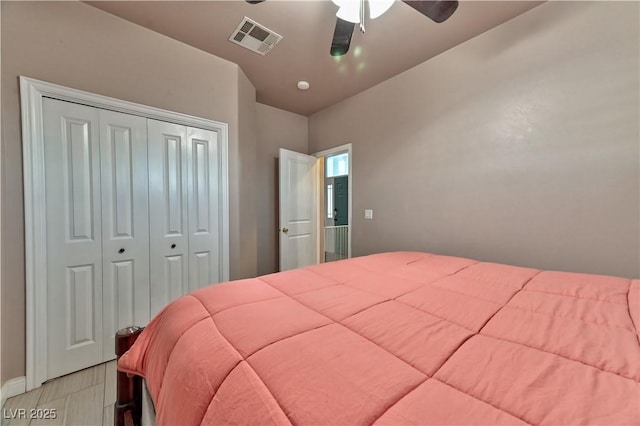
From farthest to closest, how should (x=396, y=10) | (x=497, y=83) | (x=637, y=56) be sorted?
(x=497, y=83) < (x=396, y=10) < (x=637, y=56)

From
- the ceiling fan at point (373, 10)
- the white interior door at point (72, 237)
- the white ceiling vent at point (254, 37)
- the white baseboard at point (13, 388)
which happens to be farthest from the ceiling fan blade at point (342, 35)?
the white baseboard at point (13, 388)

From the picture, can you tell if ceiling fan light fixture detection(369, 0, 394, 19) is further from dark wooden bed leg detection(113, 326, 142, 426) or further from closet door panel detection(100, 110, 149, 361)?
dark wooden bed leg detection(113, 326, 142, 426)

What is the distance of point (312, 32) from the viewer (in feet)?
6.59

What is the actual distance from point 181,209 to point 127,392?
1.50 m

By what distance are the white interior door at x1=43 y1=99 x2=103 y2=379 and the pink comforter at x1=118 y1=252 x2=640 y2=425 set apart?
4.09 ft

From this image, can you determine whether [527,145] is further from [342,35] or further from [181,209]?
[181,209]

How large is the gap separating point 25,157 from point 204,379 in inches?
79.6

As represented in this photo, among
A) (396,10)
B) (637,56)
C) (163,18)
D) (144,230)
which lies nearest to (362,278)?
(144,230)

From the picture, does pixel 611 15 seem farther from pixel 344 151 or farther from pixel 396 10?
pixel 344 151

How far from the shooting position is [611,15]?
150 cm

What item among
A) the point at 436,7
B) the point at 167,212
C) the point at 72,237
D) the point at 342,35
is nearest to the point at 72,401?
the point at 72,237

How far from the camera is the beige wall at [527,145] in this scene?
150cm

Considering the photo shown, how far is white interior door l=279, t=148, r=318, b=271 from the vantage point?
3186 millimetres

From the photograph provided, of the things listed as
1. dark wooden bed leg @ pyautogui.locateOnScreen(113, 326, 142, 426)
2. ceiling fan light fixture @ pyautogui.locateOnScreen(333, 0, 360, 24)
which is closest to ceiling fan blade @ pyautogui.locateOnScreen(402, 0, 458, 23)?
ceiling fan light fixture @ pyautogui.locateOnScreen(333, 0, 360, 24)
